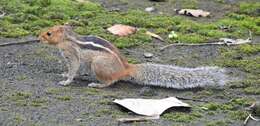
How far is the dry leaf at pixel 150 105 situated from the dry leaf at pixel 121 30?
2.35m

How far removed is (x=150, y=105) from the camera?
18.1 ft

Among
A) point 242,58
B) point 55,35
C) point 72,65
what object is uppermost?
point 55,35

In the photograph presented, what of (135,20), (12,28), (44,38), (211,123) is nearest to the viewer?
(211,123)

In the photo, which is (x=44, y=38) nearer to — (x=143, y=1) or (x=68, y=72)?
(x=68, y=72)

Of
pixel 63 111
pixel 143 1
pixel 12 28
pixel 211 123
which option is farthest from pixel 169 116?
pixel 143 1

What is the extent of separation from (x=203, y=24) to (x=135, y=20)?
797 mm

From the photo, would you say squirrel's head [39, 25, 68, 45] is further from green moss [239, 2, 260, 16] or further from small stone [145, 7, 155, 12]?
green moss [239, 2, 260, 16]

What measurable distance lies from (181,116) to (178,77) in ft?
2.60

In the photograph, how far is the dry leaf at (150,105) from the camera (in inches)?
214

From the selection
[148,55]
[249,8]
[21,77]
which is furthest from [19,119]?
[249,8]

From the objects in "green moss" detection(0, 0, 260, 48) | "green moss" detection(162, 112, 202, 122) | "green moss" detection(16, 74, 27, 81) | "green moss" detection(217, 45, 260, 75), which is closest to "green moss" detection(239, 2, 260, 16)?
"green moss" detection(0, 0, 260, 48)

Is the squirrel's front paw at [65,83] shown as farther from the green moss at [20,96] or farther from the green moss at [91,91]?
the green moss at [20,96]

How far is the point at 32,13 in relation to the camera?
855 cm

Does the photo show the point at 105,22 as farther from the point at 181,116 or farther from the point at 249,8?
the point at 181,116
